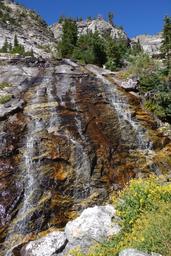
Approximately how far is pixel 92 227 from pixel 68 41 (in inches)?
1471

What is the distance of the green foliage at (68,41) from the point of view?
151 feet

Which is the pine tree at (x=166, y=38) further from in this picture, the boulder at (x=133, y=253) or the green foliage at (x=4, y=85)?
the boulder at (x=133, y=253)

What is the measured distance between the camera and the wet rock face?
14875mm

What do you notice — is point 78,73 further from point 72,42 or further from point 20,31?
point 20,31

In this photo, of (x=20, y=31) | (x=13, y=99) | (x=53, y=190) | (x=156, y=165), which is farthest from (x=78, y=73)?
(x=20, y=31)

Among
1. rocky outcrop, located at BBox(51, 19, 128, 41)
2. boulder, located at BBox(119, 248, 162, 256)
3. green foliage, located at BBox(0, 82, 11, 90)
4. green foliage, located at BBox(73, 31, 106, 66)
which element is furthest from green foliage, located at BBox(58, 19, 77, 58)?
rocky outcrop, located at BBox(51, 19, 128, 41)

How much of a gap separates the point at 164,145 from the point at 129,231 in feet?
31.0

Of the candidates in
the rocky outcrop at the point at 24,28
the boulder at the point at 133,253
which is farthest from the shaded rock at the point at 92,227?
the rocky outcrop at the point at 24,28

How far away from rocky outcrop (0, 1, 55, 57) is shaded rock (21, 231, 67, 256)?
38.1 m

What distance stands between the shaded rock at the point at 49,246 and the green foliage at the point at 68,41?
33858 millimetres

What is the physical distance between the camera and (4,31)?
58406 mm

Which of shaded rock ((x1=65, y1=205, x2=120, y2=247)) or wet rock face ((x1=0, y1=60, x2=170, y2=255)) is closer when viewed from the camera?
shaded rock ((x1=65, y1=205, x2=120, y2=247))

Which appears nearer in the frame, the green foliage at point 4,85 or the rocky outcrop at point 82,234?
the rocky outcrop at point 82,234

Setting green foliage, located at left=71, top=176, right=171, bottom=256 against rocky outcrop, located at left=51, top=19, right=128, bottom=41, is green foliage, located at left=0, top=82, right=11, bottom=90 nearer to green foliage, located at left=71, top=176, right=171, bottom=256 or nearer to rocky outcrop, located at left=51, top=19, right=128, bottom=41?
green foliage, located at left=71, top=176, right=171, bottom=256
